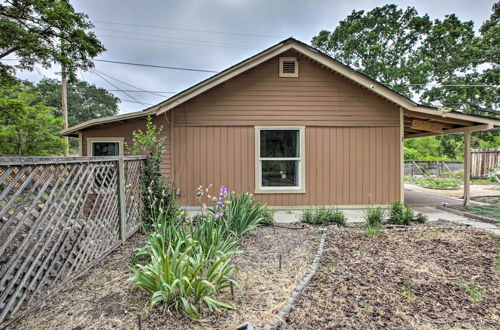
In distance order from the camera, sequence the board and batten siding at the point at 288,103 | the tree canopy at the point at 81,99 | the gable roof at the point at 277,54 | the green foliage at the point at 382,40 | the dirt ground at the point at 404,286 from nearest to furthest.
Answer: the dirt ground at the point at 404,286 → the gable roof at the point at 277,54 → the board and batten siding at the point at 288,103 → the green foliage at the point at 382,40 → the tree canopy at the point at 81,99

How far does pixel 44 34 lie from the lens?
1002 centimetres

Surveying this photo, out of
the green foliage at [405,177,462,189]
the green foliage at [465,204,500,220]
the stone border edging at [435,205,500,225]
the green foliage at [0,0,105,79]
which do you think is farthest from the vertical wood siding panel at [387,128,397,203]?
the green foliage at [0,0,105,79]

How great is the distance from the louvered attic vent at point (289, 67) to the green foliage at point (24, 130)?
7881 mm

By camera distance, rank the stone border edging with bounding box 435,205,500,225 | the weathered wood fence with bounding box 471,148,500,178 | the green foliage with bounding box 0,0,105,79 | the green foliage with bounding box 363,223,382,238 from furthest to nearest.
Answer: the weathered wood fence with bounding box 471,148,500,178 < the green foliage with bounding box 0,0,105,79 < the stone border edging with bounding box 435,205,500,225 < the green foliage with bounding box 363,223,382,238

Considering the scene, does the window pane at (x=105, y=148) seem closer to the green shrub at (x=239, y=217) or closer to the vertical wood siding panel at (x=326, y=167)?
the green shrub at (x=239, y=217)

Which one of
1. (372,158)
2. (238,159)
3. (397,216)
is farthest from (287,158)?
(397,216)

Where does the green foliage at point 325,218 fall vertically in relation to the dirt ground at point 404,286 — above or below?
above

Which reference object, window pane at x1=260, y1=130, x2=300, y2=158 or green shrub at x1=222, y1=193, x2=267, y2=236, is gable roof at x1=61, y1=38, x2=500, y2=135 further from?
green shrub at x1=222, y1=193, x2=267, y2=236

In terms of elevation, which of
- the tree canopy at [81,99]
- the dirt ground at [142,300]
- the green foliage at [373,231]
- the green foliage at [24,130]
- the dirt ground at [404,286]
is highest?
the tree canopy at [81,99]

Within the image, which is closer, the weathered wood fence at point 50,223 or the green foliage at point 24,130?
the weathered wood fence at point 50,223

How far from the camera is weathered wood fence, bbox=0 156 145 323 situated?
2.06 meters

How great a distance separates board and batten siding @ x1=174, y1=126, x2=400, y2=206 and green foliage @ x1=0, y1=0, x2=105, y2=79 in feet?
25.2

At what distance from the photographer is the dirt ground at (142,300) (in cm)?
200

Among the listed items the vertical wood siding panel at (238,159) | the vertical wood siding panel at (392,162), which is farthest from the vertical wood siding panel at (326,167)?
the vertical wood siding panel at (238,159)
